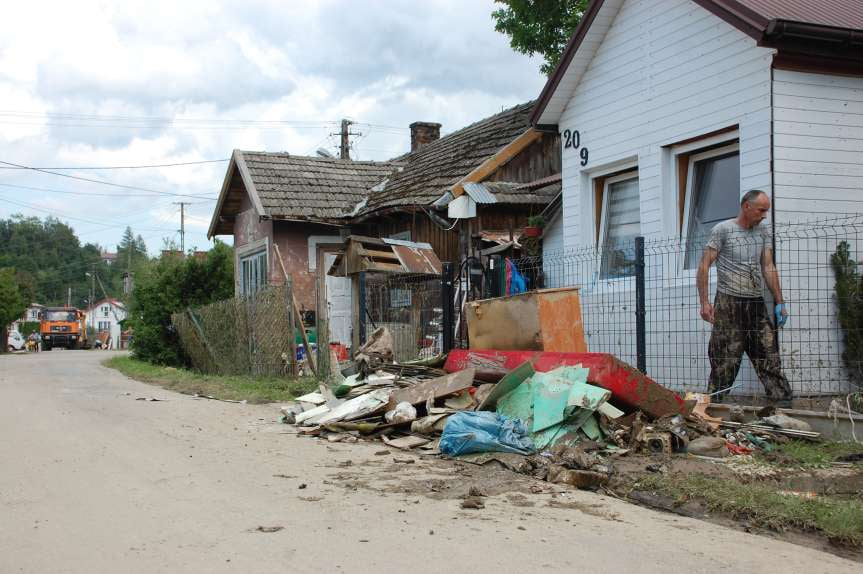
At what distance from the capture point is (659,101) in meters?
9.84

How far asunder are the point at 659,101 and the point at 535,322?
3.26 meters

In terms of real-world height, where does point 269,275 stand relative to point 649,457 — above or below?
above

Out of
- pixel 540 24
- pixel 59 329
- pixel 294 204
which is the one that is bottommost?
pixel 59 329

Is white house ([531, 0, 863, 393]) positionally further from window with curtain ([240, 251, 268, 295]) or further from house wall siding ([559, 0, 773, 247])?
window with curtain ([240, 251, 268, 295])

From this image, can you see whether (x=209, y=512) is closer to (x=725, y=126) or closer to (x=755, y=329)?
(x=755, y=329)

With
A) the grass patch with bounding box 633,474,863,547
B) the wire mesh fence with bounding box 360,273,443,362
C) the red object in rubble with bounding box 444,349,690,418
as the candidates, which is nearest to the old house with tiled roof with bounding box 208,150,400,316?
the wire mesh fence with bounding box 360,273,443,362

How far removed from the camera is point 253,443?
7.88 metres

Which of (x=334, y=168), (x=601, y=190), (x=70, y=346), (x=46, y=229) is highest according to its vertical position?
Result: (x=46, y=229)

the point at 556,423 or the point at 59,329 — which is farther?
the point at 59,329

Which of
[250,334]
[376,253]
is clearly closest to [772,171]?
[376,253]

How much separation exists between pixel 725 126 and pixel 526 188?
6.05 m

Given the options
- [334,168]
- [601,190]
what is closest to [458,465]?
[601,190]

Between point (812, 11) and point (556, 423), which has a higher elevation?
point (812, 11)

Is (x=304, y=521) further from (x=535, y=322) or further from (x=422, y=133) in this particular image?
(x=422, y=133)
